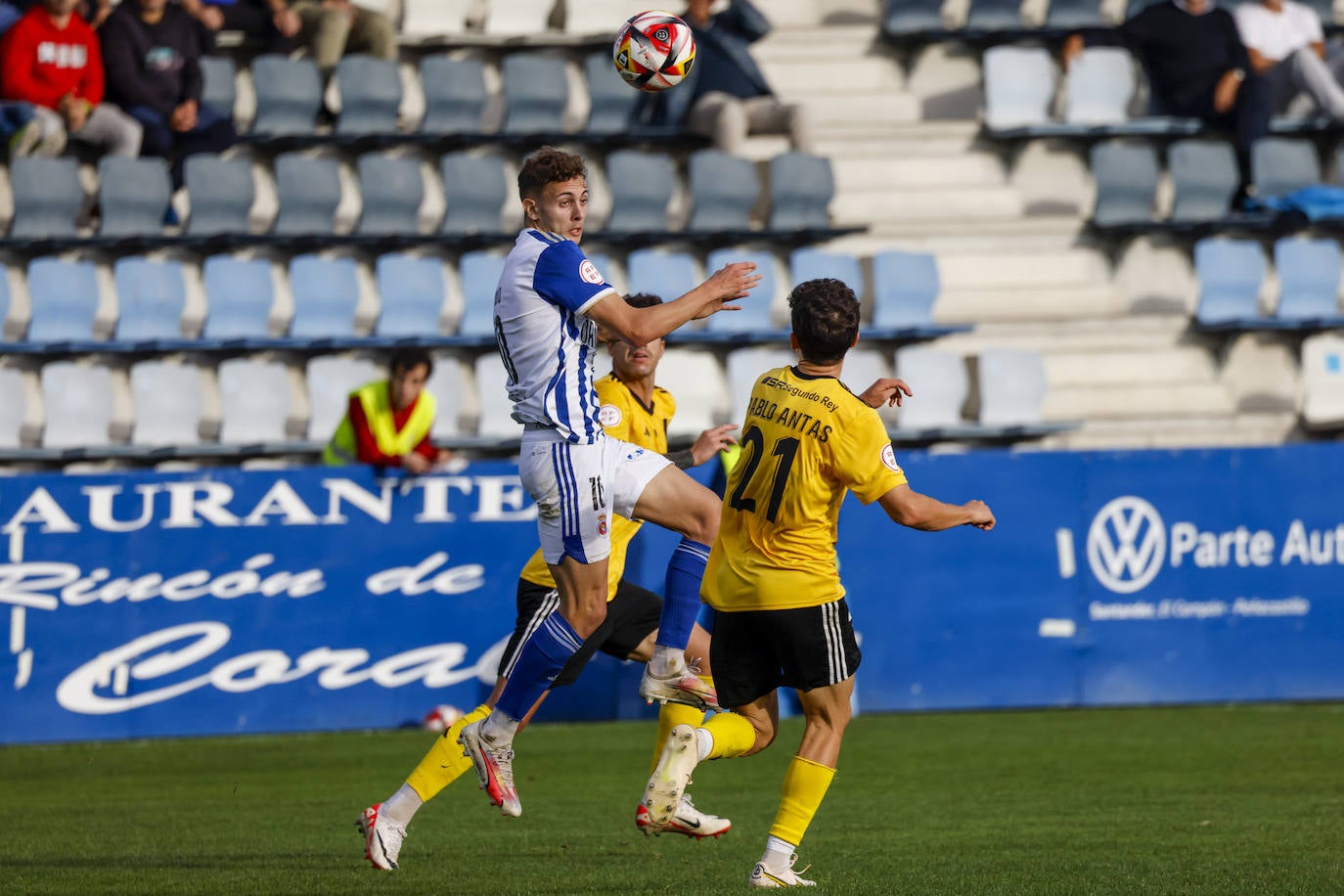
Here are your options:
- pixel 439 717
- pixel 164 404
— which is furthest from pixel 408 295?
pixel 439 717

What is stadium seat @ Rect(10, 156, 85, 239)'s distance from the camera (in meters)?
14.9

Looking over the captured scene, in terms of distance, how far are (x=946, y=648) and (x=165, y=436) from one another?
6462 mm

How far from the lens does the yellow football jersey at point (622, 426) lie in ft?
25.4

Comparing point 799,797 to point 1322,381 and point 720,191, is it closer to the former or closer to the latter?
point 720,191

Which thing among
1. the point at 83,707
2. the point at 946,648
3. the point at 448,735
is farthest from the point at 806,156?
the point at 448,735

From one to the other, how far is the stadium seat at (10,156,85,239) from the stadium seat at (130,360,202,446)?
1512 mm

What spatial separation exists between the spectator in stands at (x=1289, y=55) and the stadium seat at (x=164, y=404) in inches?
419

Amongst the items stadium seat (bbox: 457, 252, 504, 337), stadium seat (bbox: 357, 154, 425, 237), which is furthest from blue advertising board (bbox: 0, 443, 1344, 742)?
stadium seat (bbox: 357, 154, 425, 237)

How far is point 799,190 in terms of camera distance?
1669 cm

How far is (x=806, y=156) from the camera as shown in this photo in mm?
16750

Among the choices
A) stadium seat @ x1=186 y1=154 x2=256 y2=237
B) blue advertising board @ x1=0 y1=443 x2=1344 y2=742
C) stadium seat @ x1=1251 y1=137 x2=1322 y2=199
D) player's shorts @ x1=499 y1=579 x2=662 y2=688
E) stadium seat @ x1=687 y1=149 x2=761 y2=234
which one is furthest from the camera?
stadium seat @ x1=1251 y1=137 x2=1322 y2=199

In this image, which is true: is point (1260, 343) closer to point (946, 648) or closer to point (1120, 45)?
point (1120, 45)

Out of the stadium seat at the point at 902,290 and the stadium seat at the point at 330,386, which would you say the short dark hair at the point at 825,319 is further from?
the stadium seat at the point at 902,290

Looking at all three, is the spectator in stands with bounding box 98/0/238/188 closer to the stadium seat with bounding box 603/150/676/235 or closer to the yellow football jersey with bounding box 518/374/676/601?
the stadium seat with bounding box 603/150/676/235
